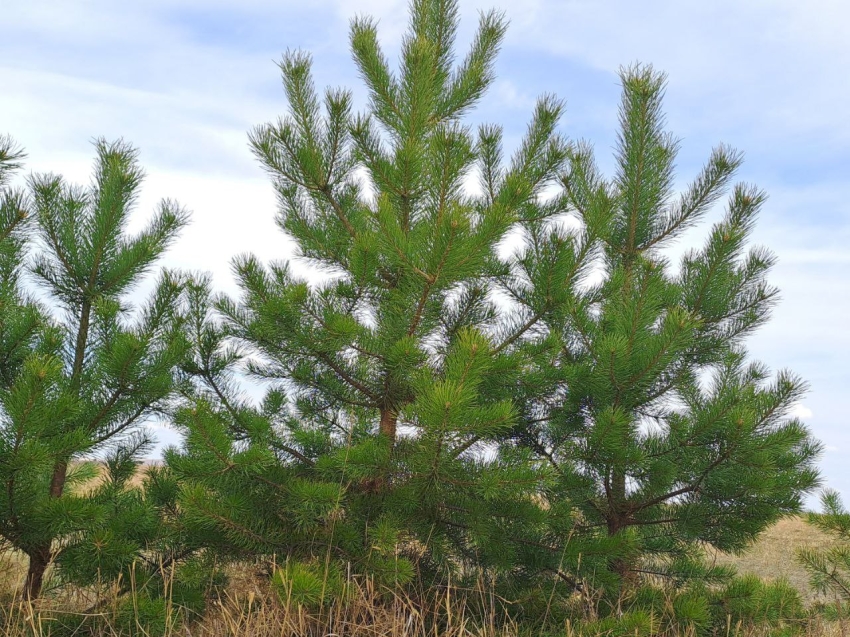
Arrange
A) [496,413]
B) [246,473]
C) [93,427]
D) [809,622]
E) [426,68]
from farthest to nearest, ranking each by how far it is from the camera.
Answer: [809,622], [426,68], [93,427], [246,473], [496,413]

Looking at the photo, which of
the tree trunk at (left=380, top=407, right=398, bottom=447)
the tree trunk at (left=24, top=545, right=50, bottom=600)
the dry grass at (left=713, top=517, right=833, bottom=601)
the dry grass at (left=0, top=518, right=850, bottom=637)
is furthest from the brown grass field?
the dry grass at (left=713, top=517, right=833, bottom=601)

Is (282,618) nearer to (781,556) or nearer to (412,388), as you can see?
(412,388)

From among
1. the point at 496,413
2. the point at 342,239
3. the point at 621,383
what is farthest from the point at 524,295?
the point at 496,413

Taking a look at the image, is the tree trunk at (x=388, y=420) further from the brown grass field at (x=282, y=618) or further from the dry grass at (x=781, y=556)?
the dry grass at (x=781, y=556)

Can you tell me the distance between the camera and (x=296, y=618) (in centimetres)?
421

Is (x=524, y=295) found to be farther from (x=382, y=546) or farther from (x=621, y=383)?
(x=382, y=546)

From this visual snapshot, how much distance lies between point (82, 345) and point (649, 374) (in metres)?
3.45

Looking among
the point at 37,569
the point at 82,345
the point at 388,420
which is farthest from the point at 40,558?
the point at 388,420

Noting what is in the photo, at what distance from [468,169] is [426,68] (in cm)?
75

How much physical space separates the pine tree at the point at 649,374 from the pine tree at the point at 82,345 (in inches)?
89.1

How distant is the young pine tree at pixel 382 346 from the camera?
13.9ft

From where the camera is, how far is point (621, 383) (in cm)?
501

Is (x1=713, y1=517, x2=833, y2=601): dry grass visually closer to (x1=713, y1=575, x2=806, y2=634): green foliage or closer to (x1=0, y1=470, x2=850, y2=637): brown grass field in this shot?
(x1=713, y1=575, x2=806, y2=634): green foliage

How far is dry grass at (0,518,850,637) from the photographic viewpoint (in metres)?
3.93
